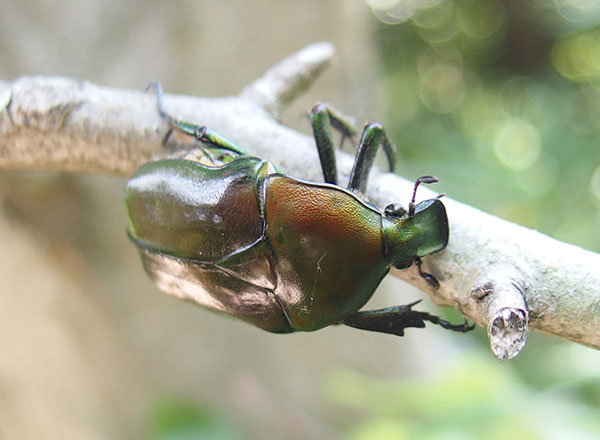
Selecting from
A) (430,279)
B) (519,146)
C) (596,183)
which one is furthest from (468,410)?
(519,146)

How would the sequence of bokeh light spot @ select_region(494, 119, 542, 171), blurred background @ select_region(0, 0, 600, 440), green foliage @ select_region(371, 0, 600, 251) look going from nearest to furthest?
blurred background @ select_region(0, 0, 600, 440)
green foliage @ select_region(371, 0, 600, 251)
bokeh light spot @ select_region(494, 119, 542, 171)

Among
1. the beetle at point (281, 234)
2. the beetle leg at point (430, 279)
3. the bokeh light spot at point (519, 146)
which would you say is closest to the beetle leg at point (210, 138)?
the beetle at point (281, 234)

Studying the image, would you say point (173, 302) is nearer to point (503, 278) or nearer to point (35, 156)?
point (35, 156)

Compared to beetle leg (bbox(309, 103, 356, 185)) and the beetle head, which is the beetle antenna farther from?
beetle leg (bbox(309, 103, 356, 185))

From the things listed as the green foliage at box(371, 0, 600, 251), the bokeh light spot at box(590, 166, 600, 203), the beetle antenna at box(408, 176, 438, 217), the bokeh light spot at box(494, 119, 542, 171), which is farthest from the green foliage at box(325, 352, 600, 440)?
the bokeh light spot at box(494, 119, 542, 171)

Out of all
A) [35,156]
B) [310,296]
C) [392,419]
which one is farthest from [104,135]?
[392,419]

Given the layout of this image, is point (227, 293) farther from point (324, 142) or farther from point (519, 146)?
point (519, 146)

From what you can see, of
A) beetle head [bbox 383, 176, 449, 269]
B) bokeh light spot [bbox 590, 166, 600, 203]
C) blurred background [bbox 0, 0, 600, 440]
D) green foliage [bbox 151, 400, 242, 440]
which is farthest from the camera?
bokeh light spot [bbox 590, 166, 600, 203]
